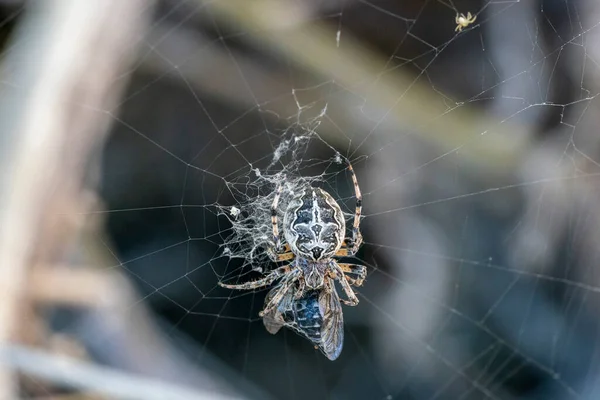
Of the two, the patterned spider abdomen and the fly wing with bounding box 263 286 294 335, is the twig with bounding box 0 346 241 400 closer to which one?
the fly wing with bounding box 263 286 294 335

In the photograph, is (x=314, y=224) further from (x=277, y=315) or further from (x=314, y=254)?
(x=277, y=315)

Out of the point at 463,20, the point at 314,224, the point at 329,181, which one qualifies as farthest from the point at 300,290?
the point at 463,20

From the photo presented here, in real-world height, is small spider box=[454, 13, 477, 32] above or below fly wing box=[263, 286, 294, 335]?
above

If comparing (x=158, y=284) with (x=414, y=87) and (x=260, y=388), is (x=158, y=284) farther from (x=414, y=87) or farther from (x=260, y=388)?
(x=414, y=87)

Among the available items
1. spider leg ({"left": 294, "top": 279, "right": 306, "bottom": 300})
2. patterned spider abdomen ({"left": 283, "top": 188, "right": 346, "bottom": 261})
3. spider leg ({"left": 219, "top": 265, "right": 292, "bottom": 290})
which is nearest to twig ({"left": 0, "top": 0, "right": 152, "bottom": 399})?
spider leg ({"left": 219, "top": 265, "right": 292, "bottom": 290})

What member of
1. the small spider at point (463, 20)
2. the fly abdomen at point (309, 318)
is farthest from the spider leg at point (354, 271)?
the small spider at point (463, 20)

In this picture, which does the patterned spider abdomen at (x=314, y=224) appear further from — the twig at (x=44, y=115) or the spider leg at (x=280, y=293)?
the twig at (x=44, y=115)
